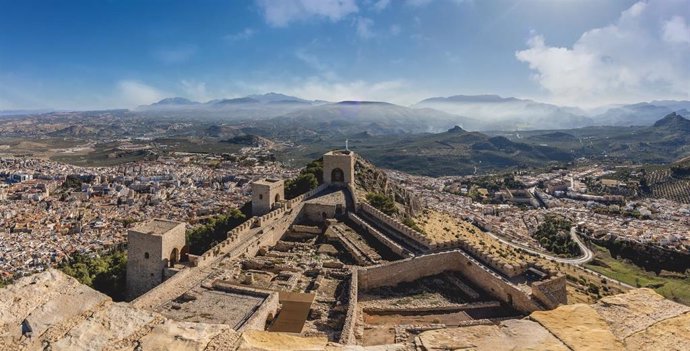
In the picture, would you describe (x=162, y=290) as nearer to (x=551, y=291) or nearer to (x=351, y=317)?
(x=351, y=317)

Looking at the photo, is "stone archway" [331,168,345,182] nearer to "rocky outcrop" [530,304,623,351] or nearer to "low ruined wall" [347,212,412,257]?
"low ruined wall" [347,212,412,257]

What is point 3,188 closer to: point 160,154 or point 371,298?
point 160,154

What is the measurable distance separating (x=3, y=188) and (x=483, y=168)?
397ft

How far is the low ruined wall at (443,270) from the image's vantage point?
51.2ft

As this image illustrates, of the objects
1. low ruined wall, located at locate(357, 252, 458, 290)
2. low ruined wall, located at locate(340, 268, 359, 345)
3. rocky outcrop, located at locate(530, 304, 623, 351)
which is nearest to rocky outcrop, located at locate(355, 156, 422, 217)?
low ruined wall, located at locate(357, 252, 458, 290)

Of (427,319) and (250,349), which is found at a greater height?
(250,349)

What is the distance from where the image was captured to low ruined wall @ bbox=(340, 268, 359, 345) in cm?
1173

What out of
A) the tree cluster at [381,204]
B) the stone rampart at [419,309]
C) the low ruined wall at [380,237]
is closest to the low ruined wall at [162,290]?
the stone rampart at [419,309]

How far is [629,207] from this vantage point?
81250 mm

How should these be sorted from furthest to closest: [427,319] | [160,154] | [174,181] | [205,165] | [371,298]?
1. [160,154]
2. [205,165]
3. [174,181]
4. [371,298]
5. [427,319]

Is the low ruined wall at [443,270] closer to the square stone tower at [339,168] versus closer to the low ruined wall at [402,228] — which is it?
the low ruined wall at [402,228]

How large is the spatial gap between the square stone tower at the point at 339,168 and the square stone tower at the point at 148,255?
43.8 feet

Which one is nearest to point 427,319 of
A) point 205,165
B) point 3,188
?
point 3,188

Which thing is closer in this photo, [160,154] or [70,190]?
[70,190]
